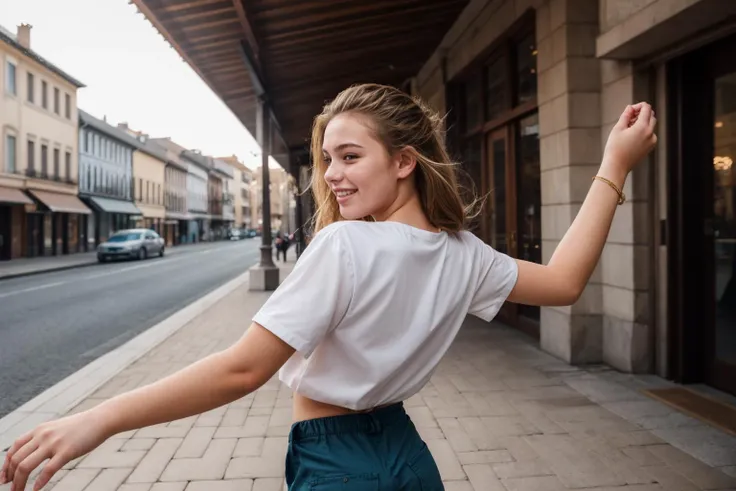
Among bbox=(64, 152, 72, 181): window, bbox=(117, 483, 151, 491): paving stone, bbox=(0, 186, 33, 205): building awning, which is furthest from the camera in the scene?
bbox=(64, 152, 72, 181): window

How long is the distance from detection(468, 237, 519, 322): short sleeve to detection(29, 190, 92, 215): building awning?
3457 cm

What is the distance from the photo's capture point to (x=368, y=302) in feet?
3.51

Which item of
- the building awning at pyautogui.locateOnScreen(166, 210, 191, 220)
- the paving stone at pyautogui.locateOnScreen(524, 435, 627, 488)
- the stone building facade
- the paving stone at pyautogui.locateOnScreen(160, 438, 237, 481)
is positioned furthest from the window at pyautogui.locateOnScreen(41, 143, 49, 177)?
the paving stone at pyautogui.locateOnScreen(524, 435, 627, 488)

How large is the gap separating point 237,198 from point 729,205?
372 feet

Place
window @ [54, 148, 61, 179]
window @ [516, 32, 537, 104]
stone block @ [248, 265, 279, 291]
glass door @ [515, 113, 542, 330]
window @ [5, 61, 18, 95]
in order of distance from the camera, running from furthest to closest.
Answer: window @ [54, 148, 61, 179] → window @ [5, 61, 18, 95] → stone block @ [248, 265, 279, 291] → glass door @ [515, 113, 542, 330] → window @ [516, 32, 537, 104]

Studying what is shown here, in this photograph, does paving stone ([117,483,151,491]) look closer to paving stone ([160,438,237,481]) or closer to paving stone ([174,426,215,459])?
paving stone ([160,438,237,481])

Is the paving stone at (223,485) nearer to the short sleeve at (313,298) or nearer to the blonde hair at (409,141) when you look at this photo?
the blonde hair at (409,141)

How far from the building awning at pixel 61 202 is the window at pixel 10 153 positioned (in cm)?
174

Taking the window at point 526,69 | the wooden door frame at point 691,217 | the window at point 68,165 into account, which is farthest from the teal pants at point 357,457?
the window at point 68,165

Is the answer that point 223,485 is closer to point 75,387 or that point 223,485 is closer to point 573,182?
point 75,387

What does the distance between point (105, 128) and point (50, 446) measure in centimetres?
4678

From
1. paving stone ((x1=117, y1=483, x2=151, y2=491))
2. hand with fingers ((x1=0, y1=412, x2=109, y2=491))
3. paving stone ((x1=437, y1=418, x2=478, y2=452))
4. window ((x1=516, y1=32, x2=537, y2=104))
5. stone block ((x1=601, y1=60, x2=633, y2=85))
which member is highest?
window ((x1=516, y1=32, x2=537, y2=104))

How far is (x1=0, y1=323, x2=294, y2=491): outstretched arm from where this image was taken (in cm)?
90

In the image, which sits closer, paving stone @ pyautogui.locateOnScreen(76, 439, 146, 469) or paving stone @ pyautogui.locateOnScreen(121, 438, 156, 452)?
paving stone @ pyautogui.locateOnScreen(76, 439, 146, 469)
